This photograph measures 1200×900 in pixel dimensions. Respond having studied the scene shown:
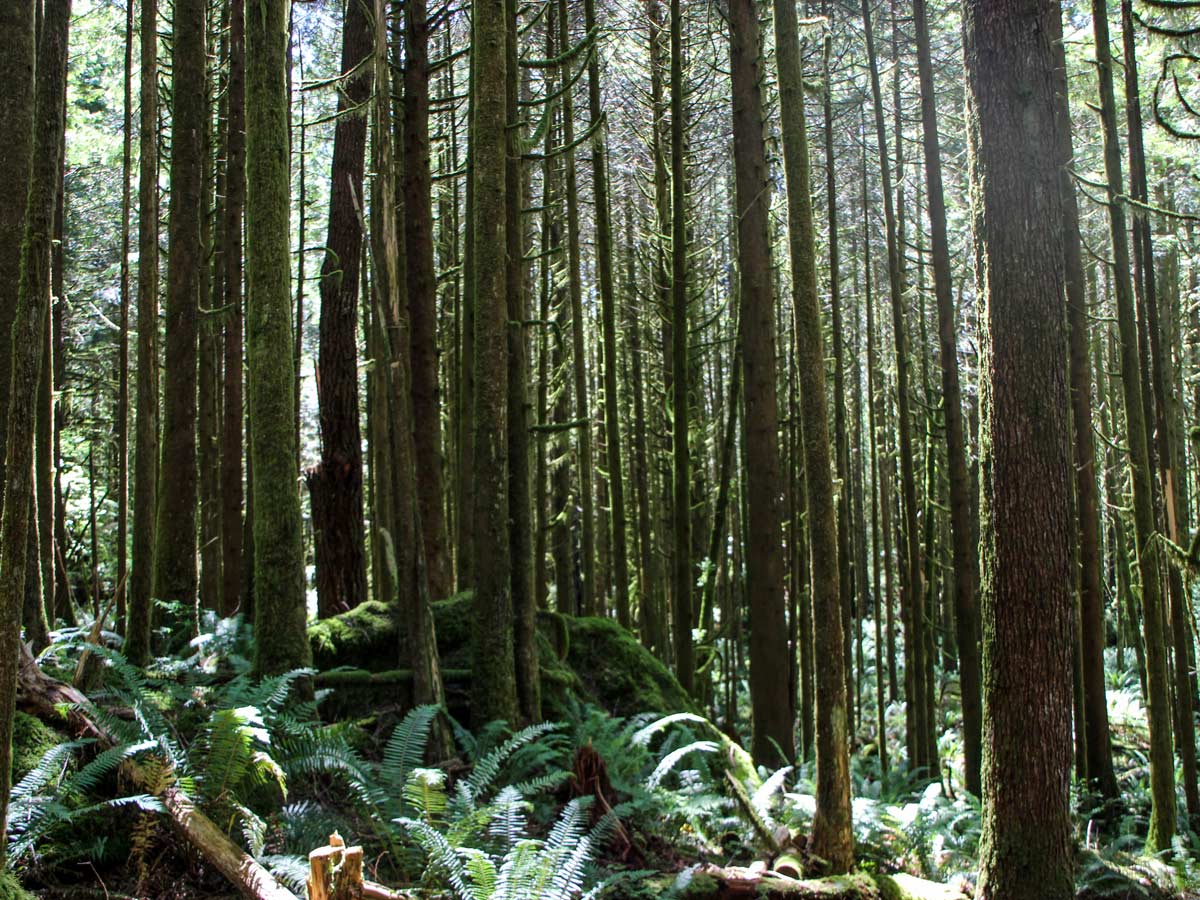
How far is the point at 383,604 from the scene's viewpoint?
815 centimetres

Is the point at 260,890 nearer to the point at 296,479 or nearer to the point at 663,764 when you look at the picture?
the point at 296,479

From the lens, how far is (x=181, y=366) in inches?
347

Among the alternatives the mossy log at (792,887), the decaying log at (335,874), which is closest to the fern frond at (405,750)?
the mossy log at (792,887)

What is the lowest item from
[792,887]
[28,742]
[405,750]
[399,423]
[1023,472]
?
[792,887]

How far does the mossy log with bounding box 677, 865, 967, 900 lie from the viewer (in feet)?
17.6

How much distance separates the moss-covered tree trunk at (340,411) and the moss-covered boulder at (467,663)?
4.92 ft

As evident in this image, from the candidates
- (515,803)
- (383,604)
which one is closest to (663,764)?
(515,803)

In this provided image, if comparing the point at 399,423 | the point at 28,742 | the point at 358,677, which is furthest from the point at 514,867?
the point at 399,423

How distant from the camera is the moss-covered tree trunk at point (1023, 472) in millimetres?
5039

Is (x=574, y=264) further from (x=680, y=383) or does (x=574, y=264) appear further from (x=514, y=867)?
(x=514, y=867)

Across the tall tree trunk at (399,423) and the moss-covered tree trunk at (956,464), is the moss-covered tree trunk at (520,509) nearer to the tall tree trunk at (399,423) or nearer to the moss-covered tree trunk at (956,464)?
the tall tree trunk at (399,423)

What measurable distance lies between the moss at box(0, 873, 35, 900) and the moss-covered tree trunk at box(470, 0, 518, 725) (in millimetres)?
3615

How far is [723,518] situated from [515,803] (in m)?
7.91

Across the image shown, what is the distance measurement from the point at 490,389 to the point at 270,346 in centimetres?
167
